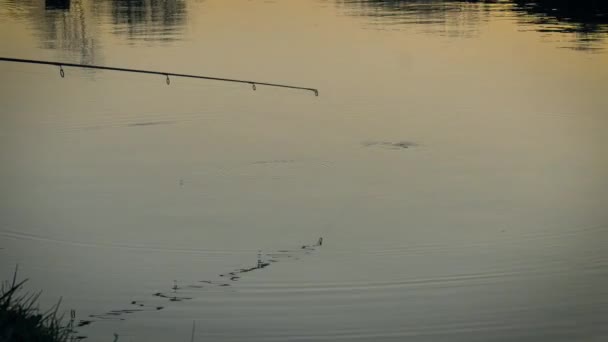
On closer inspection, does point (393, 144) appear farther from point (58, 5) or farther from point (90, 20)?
point (58, 5)

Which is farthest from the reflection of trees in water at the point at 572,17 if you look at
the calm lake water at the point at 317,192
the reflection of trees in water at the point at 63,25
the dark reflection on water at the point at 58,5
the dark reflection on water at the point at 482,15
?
the dark reflection on water at the point at 58,5

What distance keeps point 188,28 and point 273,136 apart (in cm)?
1099

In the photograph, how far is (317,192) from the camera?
9.36 metres

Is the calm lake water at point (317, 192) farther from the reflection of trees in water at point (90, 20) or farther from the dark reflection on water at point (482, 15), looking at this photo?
the dark reflection on water at point (482, 15)

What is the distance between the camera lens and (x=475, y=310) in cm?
661

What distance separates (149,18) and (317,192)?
1662cm

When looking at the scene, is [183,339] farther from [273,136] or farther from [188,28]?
[188,28]

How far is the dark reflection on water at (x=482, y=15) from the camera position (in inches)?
840

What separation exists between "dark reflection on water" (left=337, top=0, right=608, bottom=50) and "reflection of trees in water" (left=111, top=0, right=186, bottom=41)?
404 cm

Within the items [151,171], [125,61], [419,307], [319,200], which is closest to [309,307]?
[419,307]

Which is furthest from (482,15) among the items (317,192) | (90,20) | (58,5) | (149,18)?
(317,192)

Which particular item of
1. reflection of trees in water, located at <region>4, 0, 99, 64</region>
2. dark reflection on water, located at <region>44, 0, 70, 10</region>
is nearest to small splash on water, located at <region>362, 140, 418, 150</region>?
reflection of trees in water, located at <region>4, 0, 99, 64</region>

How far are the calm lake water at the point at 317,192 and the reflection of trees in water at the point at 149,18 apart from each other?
10.3 feet

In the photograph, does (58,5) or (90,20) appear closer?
(90,20)
